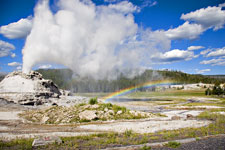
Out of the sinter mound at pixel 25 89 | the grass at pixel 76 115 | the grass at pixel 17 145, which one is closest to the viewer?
the grass at pixel 17 145

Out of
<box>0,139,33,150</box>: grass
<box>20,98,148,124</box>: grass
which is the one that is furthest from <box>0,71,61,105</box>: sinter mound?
<box>0,139,33,150</box>: grass

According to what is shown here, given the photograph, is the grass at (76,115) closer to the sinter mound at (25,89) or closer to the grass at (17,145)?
the grass at (17,145)

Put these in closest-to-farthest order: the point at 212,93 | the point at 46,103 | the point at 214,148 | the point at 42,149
Answer: the point at 214,148 < the point at 42,149 < the point at 46,103 < the point at 212,93

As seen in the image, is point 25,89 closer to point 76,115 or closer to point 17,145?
point 76,115

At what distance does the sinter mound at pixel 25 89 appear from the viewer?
143 feet

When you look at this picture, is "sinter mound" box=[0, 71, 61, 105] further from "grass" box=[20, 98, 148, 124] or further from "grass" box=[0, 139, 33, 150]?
"grass" box=[0, 139, 33, 150]

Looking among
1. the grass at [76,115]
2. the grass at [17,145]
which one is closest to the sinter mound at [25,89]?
the grass at [76,115]

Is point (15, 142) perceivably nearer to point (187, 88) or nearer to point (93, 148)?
point (93, 148)

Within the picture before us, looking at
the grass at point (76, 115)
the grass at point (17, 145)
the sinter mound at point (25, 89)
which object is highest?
the sinter mound at point (25, 89)

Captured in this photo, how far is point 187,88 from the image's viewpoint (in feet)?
650

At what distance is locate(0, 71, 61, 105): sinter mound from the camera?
143 feet

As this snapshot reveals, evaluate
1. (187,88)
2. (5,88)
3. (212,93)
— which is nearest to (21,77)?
(5,88)

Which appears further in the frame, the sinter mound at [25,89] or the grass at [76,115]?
the sinter mound at [25,89]

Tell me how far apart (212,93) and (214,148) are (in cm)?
13552
